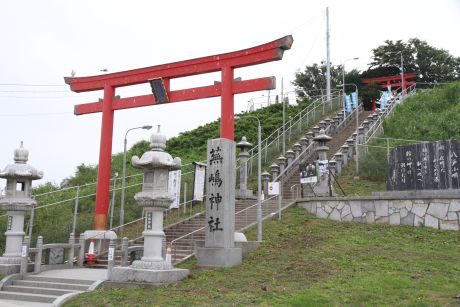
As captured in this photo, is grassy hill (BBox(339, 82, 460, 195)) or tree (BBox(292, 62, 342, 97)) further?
tree (BBox(292, 62, 342, 97))

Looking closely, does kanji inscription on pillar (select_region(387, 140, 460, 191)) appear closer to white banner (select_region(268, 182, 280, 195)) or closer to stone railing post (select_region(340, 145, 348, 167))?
white banner (select_region(268, 182, 280, 195))

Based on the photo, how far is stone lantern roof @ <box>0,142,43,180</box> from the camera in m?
14.5

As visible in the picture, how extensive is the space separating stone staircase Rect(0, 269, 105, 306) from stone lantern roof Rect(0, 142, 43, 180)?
3.16 m

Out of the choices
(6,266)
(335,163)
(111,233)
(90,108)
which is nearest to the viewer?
(6,266)

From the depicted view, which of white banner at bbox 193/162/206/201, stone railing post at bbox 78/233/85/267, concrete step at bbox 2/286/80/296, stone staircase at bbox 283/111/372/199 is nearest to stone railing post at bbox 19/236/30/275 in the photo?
concrete step at bbox 2/286/80/296

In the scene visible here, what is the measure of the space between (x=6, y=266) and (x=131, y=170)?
55.4ft

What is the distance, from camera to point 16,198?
47.4ft

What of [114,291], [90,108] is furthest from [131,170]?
[114,291]

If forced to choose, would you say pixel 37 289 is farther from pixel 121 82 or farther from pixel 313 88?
pixel 313 88

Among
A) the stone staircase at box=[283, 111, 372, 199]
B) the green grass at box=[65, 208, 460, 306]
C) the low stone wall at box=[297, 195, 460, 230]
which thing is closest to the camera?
the green grass at box=[65, 208, 460, 306]

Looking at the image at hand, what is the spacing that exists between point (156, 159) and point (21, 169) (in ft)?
18.0

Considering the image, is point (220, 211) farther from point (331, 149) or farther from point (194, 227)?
point (331, 149)

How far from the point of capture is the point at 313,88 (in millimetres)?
54250

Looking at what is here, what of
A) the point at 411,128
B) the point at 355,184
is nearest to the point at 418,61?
the point at 411,128
